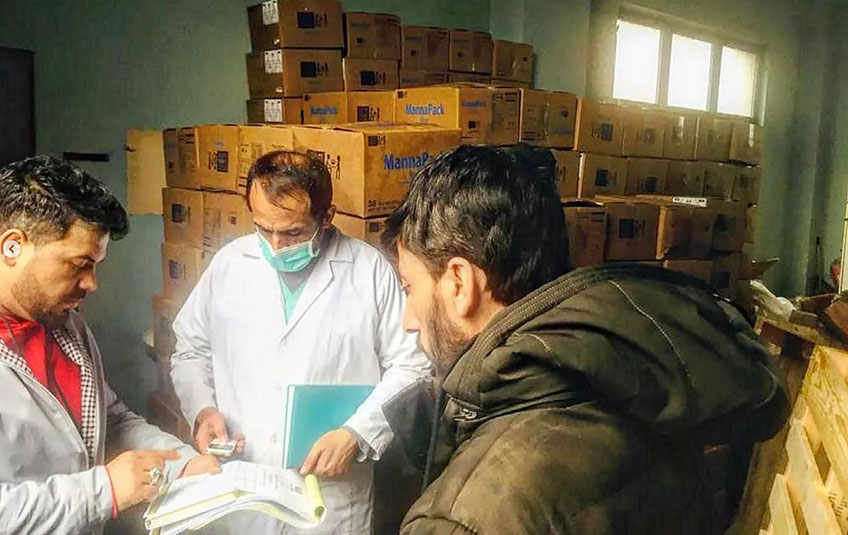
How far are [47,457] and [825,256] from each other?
10.6ft

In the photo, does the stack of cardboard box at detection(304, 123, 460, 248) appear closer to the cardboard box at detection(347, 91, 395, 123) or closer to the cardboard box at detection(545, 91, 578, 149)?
the cardboard box at detection(347, 91, 395, 123)

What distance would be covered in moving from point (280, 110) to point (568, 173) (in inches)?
42.2

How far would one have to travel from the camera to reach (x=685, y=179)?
3.03m

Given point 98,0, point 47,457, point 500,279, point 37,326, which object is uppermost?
point 98,0

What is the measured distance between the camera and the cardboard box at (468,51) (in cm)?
285

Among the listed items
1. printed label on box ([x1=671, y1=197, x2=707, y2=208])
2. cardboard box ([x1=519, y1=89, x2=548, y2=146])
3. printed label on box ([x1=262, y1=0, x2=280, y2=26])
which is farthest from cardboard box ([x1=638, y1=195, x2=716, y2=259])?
printed label on box ([x1=262, y1=0, x2=280, y2=26])

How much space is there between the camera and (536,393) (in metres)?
0.64

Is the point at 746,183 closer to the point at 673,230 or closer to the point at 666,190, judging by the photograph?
the point at 666,190

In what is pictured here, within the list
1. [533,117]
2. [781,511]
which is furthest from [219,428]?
[533,117]

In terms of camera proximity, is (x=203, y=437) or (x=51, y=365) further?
(x=203, y=437)

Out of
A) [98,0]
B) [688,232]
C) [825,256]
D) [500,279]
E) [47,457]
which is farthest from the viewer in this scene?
[825,256]

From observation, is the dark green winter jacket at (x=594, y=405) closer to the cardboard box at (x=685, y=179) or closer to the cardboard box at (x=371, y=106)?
the cardboard box at (x=371, y=106)

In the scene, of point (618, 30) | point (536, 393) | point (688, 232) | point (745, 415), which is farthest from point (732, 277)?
point (536, 393)

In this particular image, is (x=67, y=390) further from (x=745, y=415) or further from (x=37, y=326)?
(x=745, y=415)
